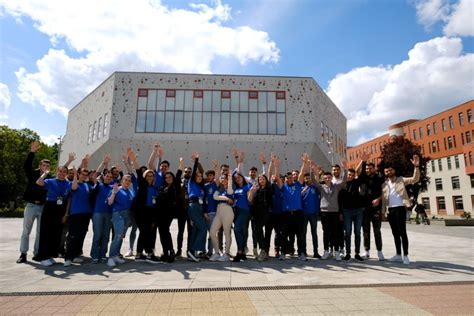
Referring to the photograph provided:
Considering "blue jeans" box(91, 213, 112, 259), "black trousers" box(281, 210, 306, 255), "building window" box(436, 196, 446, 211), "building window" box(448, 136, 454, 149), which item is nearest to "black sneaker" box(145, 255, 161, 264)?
"blue jeans" box(91, 213, 112, 259)

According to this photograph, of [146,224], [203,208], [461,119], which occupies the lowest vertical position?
[146,224]

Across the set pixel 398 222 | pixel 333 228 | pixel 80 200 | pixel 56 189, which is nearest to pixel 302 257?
pixel 333 228

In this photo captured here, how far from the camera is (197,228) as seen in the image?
677cm

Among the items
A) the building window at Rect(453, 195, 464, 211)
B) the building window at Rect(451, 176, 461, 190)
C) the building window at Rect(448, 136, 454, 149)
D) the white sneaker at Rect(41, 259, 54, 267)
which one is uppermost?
the building window at Rect(448, 136, 454, 149)

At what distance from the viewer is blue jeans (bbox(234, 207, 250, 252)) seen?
6.66 m

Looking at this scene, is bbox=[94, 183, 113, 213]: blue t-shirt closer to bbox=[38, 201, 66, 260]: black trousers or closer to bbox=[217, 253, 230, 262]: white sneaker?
bbox=[38, 201, 66, 260]: black trousers

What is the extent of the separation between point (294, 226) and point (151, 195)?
137 inches

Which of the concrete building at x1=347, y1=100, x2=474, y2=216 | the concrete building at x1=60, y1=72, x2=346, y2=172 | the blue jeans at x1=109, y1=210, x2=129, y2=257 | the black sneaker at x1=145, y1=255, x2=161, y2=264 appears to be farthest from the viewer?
the concrete building at x1=347, y1=100, x2=474, y2=216

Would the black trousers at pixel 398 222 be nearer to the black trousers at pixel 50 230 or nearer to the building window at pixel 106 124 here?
the black trousers at pixel 50 230

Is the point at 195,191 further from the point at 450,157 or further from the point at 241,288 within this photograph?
the point at 450,157

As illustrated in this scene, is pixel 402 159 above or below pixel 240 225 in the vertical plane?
above

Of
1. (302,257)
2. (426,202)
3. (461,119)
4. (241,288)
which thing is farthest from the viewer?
(426,202)

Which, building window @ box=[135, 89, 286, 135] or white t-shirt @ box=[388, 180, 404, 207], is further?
building window @ box=[135, 89, 286, 135]

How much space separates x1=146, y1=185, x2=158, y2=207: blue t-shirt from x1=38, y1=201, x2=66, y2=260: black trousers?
1.94 m
